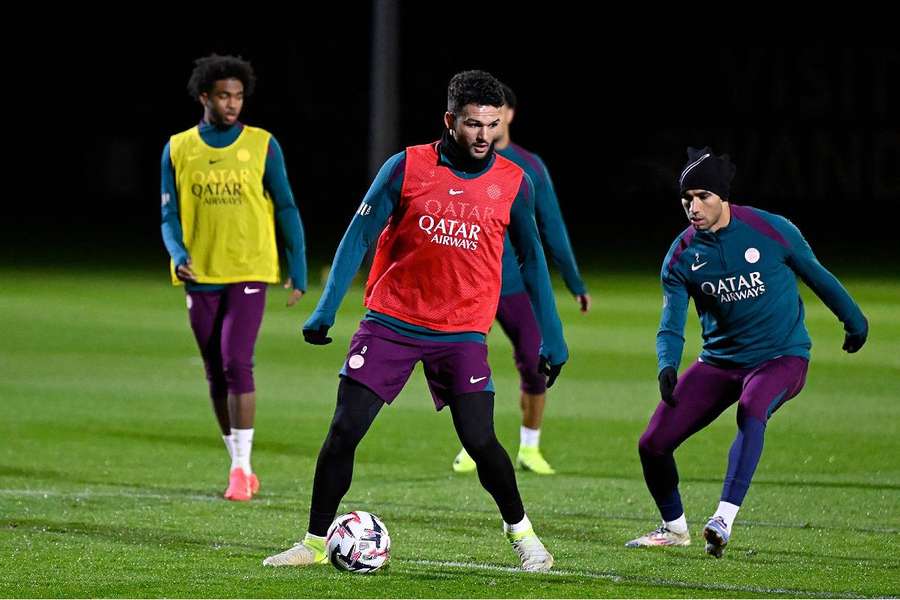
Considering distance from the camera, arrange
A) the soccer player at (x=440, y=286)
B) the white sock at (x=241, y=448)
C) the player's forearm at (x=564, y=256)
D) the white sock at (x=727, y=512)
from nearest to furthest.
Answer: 1. the soccer player at (x=440, y=286)
2. the white sock at (x=727, y=512)
3. the player's forearm at (x=564, y=256)
4. the white sock at (x=241, y=448)

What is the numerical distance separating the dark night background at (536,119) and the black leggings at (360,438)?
26.2m

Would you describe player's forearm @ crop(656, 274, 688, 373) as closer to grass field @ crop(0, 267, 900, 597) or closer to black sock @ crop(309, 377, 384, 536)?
grass field @ crop(0, 267, 900, 597)

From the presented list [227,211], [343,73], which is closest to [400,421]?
[227,211]

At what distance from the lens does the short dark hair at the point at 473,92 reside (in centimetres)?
684

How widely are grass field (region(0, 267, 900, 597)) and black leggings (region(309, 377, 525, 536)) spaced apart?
319 mm

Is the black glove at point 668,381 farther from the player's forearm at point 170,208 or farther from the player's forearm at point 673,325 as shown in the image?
the player's forearm at point 170,208

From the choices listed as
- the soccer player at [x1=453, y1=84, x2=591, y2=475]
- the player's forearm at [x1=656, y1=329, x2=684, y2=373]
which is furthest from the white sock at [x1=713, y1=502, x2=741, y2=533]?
the soccer player at [x1=453, y1=84, x2=591, y2=475]

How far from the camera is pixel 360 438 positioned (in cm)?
698

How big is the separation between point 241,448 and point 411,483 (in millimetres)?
1091

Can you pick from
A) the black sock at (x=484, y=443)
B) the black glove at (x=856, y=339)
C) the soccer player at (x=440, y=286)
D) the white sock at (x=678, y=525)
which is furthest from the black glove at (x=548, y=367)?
the black glove at (x=856, y=339)

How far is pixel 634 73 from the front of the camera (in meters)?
37.2

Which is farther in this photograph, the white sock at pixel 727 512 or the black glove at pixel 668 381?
the black glove at pixel 668 381

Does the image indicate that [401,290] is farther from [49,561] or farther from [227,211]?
[227,211]

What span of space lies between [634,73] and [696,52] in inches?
52.9
